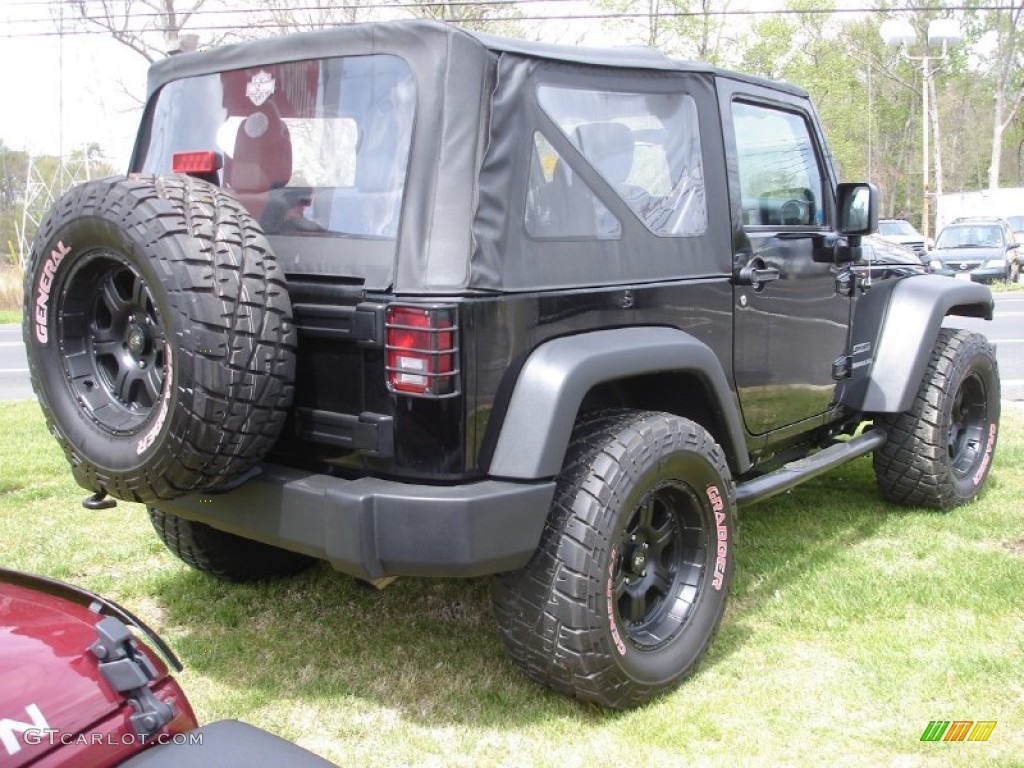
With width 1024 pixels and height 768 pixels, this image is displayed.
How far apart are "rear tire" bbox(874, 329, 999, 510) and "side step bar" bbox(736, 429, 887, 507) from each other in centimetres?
14

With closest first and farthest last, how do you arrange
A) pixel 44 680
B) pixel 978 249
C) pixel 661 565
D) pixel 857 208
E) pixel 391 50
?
1. pixel 44 680
2. pixel 391 50
3. pixel 661 565
4. pixel 857 208
5. pixel 978 249

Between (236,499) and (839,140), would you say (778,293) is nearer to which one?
(236,499)

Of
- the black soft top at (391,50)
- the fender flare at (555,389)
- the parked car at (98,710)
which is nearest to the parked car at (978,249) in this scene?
the black soft top at (391,50)

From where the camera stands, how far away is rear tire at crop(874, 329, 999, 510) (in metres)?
4.67

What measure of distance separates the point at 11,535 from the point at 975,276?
19355mm

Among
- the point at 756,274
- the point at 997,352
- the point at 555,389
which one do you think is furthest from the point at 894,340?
the point at 997,352

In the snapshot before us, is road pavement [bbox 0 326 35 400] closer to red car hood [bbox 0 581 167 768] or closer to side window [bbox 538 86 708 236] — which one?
side window [bbox 538 86 708 236]

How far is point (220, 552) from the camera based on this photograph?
3902 millimetres

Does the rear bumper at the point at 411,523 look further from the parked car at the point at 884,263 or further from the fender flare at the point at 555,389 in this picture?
the parked car at the point at 884,263

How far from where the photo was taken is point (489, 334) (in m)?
2.65

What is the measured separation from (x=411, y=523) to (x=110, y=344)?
1096 millimetres

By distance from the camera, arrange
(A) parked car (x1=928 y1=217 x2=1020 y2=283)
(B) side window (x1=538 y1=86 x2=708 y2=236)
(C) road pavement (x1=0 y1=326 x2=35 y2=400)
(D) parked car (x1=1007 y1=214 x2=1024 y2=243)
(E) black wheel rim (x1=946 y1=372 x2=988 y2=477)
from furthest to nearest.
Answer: (D) parked car (x1=1007 y1=214 x2=1024 y2=243)
(A) parked car (x1=928 y1=217 x2=1020 y2=283)
(C) road pavement (x1=0 y1=326 x2=35 y2=400)
(E) black wheel rim (x1=946 y1=372 x2=988 y2=477)
(B) side window (x1=538 y1=86 x2=708 y2=236)

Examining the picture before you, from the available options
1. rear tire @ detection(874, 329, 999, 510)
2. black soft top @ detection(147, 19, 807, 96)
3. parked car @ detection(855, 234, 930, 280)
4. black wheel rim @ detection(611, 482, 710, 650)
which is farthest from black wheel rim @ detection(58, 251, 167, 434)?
rear tire @ detection(874, 329, 999, 510)

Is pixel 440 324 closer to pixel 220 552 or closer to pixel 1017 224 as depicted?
pixel 220 552
